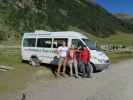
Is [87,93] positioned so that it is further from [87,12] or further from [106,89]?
[87,12]

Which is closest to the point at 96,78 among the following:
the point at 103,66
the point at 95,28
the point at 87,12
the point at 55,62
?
the point at 103,66

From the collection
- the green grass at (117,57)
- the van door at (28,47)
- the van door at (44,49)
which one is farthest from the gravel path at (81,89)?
the green grass at (117,57)

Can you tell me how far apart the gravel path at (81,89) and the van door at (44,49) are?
5067 millimetres

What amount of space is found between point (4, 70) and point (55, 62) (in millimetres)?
3119

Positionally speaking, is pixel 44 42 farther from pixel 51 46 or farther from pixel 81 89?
pixel 81 89

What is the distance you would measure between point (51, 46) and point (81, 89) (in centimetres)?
813

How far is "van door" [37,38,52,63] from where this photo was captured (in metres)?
22.1

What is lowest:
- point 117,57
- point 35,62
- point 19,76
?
point 19,76

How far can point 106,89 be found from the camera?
47.0 ft

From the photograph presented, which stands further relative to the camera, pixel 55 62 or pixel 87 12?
pixel 87 12

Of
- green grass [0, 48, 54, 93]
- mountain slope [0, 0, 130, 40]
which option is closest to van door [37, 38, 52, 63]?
green grass [0, 48, 54, 93]

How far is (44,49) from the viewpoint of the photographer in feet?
73.7

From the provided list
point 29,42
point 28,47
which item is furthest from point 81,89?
point 29,42

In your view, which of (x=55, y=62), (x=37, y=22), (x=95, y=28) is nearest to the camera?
(x=55, y=62)
